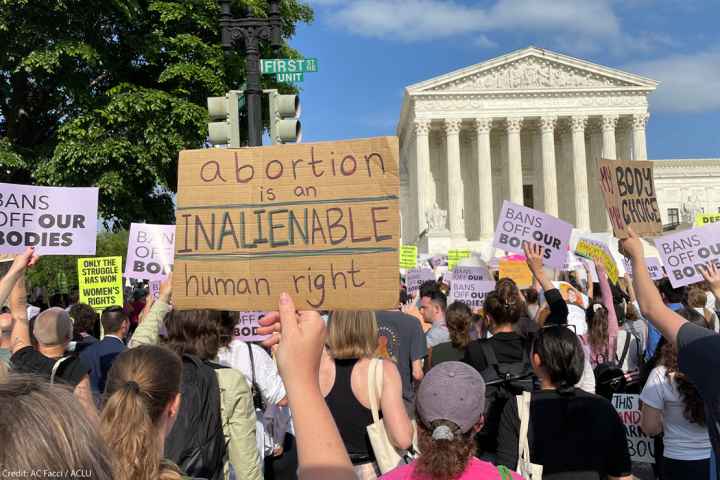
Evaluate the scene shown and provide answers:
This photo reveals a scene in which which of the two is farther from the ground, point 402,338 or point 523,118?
point 523,118

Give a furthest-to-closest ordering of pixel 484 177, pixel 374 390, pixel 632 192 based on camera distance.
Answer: pixel 484 177 < pixel 632 192 < pixel 374 390

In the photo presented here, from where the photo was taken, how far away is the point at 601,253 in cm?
1038

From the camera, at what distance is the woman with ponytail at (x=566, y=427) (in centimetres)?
332

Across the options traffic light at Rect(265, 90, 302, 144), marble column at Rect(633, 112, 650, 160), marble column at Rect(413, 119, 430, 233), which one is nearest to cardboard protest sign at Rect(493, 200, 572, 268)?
traffic light at Rect(265, 90, 302, 144)

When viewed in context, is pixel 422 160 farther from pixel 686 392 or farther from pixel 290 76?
pixel 686 392

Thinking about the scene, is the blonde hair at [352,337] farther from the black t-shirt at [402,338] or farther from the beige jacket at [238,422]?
the black t-shirt at [402,338]

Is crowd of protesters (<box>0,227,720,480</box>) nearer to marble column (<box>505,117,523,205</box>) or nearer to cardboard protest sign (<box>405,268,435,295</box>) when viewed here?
cardboard protest sign (<box>405,268,435,295</box>)

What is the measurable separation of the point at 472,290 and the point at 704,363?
791 centimetres

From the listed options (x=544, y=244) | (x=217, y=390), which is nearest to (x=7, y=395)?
(x=217, y=390)

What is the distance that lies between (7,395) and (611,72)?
5930cm

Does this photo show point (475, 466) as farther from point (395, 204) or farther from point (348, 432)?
point (348, 432)

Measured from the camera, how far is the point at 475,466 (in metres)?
2.15

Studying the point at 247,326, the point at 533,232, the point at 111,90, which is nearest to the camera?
the point at 247,326

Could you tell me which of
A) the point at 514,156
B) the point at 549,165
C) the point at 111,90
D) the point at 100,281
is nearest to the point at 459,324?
the point at 100,281
